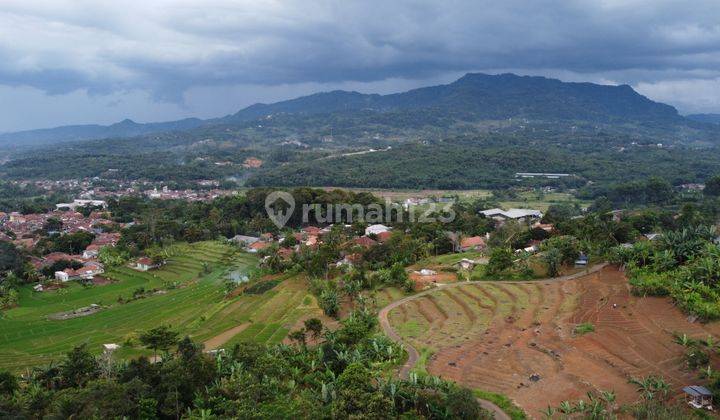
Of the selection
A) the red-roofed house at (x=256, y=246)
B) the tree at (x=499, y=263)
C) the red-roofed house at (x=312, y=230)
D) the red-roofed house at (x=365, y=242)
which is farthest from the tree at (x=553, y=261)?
the red-roofed house at (x=256, y=246)

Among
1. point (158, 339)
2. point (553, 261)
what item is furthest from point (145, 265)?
point (553, 261)

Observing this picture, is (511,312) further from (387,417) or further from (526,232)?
(526,232)

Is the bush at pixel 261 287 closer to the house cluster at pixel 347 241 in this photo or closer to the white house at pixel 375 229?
the house cluster at pixel 347 241

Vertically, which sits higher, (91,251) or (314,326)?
(314,326)

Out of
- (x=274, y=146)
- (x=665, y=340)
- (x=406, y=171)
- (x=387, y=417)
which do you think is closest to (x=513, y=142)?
(x=406, y=171)

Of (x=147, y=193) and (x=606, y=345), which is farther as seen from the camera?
(x=147, y=193)

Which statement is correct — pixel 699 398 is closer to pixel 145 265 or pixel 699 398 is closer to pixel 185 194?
pixel 145 265

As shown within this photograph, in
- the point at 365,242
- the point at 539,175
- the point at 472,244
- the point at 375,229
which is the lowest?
the point at 539,175
